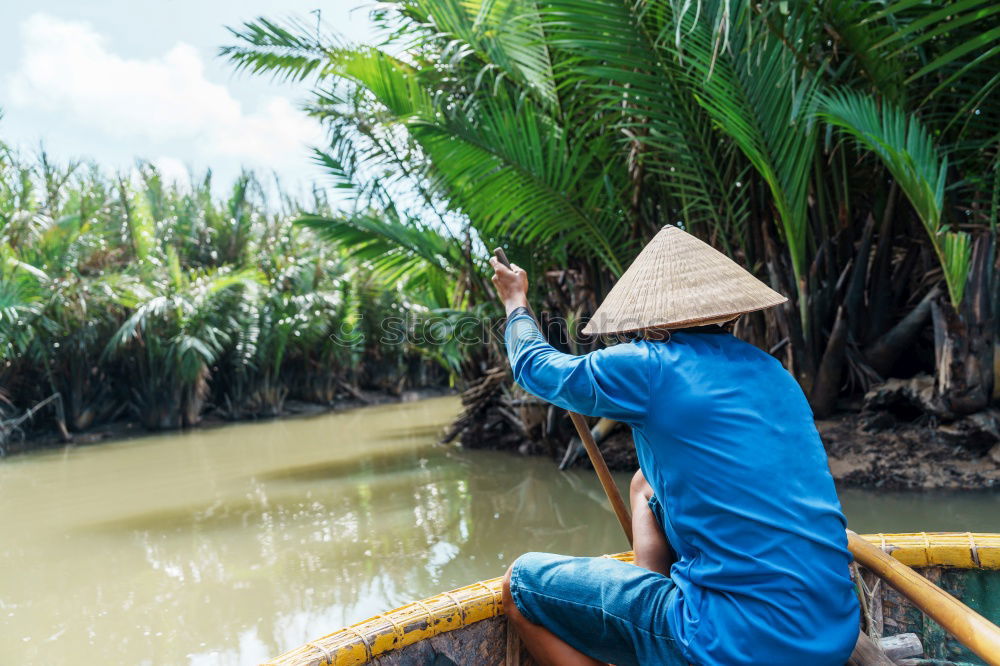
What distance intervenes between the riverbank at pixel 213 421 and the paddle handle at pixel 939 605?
10.3m

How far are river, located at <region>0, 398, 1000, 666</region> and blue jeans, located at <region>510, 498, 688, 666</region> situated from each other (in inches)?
64.0

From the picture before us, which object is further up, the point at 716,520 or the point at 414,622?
the point at 716,520

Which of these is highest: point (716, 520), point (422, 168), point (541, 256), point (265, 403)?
point (422, 168)

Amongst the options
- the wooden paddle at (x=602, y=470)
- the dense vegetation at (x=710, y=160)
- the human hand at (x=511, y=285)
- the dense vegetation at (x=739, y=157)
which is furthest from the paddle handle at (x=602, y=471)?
the dense vegetation at (x=739, y=157)

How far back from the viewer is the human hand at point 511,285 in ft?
5.42

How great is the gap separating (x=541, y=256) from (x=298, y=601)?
3514mm

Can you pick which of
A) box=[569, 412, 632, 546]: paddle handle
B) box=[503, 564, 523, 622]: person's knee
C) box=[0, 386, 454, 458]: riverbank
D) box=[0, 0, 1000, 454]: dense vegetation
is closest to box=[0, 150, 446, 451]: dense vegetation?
box=[0, 386, 454, 458]: riverbank

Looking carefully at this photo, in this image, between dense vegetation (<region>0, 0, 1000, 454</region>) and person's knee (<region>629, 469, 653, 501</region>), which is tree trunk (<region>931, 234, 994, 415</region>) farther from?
person's knee (<region>629, 469, 653, 501</region>)

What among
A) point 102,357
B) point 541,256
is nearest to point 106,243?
point 102,357

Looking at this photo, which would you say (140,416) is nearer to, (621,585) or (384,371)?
(384,371)

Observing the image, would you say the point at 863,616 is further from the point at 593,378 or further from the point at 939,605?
the point at 593,378

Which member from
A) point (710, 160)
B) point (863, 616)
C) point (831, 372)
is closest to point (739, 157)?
point (710, 160)

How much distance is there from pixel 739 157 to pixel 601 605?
4.22m

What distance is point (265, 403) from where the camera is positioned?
13.1m
